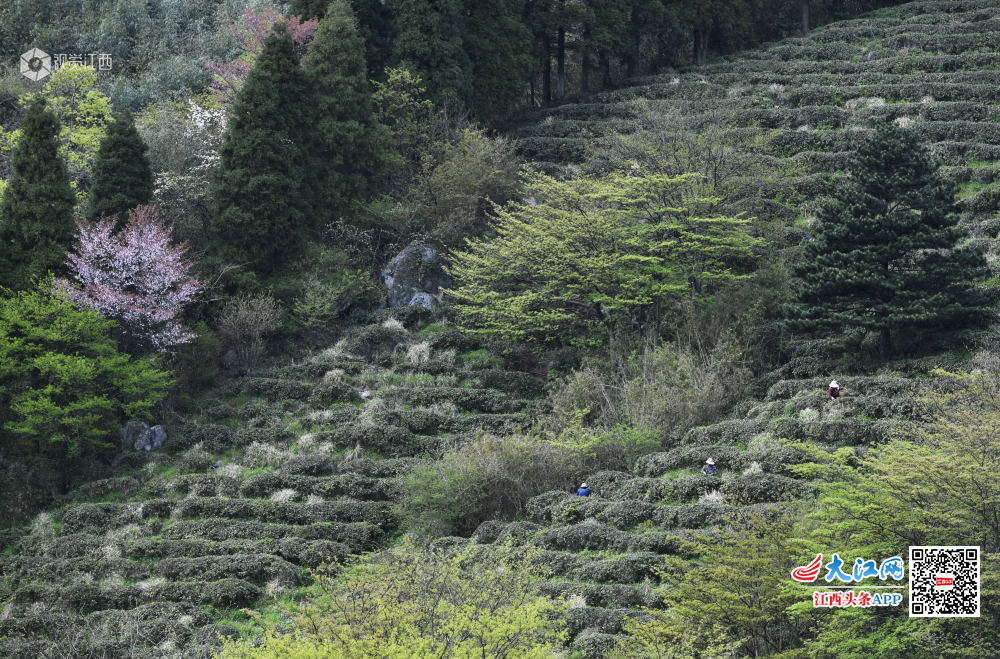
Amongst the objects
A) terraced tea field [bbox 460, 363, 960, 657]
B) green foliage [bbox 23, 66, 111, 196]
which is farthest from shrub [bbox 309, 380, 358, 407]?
green foliage [bbox 23, 66, 111, 196]

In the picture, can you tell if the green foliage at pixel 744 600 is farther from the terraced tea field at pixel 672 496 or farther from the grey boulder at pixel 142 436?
the grey boulder at pixel 142 436

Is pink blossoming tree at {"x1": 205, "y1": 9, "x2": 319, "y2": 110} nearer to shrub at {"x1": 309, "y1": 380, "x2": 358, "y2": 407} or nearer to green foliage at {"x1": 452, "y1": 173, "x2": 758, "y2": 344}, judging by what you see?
shrub at {"x1": 309, "y1": 380, "x2": 358, "y2": 407}

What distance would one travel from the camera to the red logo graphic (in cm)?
1514

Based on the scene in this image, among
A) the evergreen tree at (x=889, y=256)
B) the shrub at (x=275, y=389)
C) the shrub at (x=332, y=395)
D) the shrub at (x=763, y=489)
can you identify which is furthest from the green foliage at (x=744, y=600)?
the shrub at (x=275, y=389)

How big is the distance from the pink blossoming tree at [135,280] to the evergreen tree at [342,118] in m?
8.96

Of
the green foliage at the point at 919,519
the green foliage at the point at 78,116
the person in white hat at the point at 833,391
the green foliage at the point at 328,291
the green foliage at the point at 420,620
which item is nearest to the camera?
the green foliage at the point at 420,620

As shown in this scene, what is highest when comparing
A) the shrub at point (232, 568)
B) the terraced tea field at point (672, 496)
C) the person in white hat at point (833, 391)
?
the person in white hat at point (833, 391)

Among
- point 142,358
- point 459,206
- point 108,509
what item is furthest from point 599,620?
point 459,206

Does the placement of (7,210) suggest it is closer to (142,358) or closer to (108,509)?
(142,358)

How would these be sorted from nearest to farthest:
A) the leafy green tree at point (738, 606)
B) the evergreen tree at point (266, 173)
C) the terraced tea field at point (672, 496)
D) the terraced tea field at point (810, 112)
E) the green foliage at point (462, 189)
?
the leafy green tree at point (738, 606)
the terraced tea field at point (672, 496)
the terraced tea field at point (810, 112)
the evergreen tree at point (266, 173)
the green foliage at point (462, 189)

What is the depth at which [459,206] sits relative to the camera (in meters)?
41.0

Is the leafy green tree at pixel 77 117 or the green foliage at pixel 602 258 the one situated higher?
the leafy green tree at pixel 77 117

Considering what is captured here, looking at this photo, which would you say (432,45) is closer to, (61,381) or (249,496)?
(61,381)

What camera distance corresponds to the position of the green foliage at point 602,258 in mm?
33188
